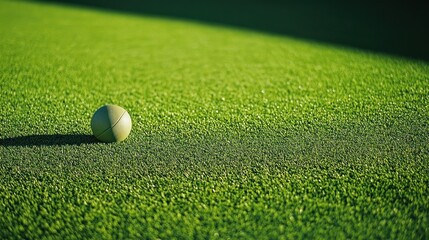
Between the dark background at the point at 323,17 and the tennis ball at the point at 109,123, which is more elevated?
the dark background at the point at 323,17

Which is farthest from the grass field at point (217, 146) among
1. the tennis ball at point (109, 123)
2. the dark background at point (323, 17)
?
the dark background at point (323, 17)

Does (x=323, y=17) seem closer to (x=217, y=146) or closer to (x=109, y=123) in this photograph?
(x=217, y=146)

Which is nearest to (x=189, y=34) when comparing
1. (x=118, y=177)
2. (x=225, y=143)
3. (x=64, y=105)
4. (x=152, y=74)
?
(x=152, y=74)

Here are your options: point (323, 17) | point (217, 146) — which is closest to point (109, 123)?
point (217, 146)

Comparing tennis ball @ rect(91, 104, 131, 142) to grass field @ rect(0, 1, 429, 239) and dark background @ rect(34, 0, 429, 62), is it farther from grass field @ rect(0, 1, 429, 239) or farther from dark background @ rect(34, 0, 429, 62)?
dark background @ rect(34, 0, 429, 62)

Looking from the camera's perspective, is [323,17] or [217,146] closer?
[217,146]

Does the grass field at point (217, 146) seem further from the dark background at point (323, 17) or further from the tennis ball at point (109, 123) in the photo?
the dark background at point (323, 17)

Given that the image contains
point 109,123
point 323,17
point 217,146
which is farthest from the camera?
point 323,17
